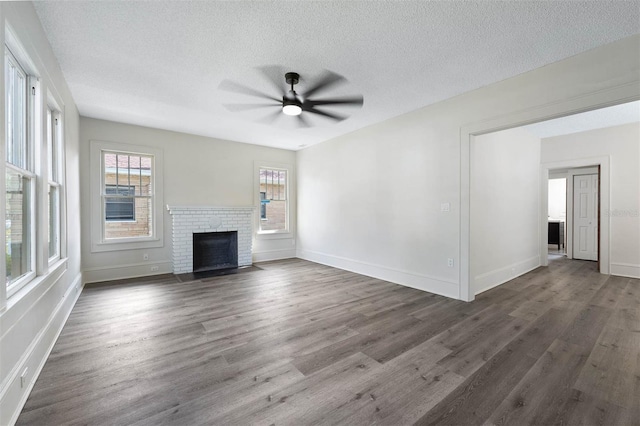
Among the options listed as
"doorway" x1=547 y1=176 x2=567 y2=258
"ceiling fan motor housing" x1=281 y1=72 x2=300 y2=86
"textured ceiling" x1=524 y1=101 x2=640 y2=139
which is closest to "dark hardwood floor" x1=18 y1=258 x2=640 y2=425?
"ceiling fan motor housing" x1=281 y1=72 x2=300 y2=86

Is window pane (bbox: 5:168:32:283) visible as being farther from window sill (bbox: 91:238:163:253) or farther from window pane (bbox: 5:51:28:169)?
window sill (bbox: 91:238:163:253)

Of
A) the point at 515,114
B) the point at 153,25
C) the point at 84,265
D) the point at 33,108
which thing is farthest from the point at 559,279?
the point at 84,265

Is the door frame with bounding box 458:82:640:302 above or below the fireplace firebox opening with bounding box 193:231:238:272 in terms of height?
above

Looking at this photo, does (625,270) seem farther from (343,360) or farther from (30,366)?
(30,366)

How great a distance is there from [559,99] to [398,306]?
2.79 metres

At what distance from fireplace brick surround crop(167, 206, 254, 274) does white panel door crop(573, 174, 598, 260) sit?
306 inches

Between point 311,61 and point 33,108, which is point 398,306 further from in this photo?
point 33,108

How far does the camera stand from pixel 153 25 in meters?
2.27

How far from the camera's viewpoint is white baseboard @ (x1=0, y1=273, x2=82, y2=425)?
5.00ft

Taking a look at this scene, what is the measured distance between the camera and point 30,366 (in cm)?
188

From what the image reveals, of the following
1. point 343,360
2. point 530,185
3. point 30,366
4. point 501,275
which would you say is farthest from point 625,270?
point 30,366

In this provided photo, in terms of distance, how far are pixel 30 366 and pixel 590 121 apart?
779 cm

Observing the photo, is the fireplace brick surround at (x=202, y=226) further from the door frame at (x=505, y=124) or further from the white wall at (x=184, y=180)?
the door frame at (x=505, y=124)

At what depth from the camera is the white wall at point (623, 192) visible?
488 centimetres
